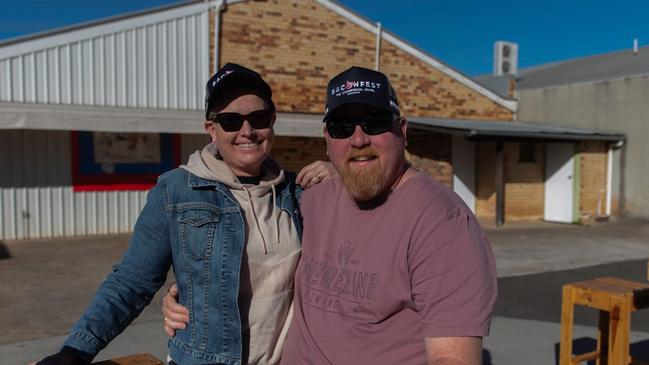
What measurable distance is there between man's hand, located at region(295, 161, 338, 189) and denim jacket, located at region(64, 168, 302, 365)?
38 cm

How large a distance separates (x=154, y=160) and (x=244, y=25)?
3357mm

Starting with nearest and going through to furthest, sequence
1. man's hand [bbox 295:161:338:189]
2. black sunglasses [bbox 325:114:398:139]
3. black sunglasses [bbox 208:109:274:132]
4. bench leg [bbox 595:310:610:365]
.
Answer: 1. black sunglasses [bbox 325:114:398:139]
2. black sunglasses [bbox 208:109:274:132]
3. man's hand [bbox 295:161:338:189]
4. bench leg [bbox 595:310:610:365]

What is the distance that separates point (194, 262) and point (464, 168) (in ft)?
42.7

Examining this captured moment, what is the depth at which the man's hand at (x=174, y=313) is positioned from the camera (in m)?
1.91

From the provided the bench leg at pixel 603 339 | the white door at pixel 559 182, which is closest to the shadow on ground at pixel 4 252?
the bench leg at pixel 603 339

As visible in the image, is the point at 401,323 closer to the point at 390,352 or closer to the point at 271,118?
the point at 390,352

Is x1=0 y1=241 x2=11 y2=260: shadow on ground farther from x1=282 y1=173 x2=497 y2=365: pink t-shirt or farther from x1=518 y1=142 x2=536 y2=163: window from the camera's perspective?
x1=518 y1=142 x2=536 y2=163: window

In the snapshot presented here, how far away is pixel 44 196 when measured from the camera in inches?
411

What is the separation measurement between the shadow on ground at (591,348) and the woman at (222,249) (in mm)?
3569

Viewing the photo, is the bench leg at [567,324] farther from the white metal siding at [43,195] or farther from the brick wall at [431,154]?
the white metal siding at [43,195]

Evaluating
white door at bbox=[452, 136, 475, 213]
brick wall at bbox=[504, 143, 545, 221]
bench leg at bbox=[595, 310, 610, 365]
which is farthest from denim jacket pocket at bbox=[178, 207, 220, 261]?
brick wall at bbox=[504, 143, 545, 221]

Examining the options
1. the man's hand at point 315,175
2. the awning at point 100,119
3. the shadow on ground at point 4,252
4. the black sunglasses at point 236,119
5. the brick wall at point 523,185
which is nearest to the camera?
the black sunglasses at point 236,119

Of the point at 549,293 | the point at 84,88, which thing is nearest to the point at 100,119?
the point at 84,88

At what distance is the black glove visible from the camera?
159 centimetres
